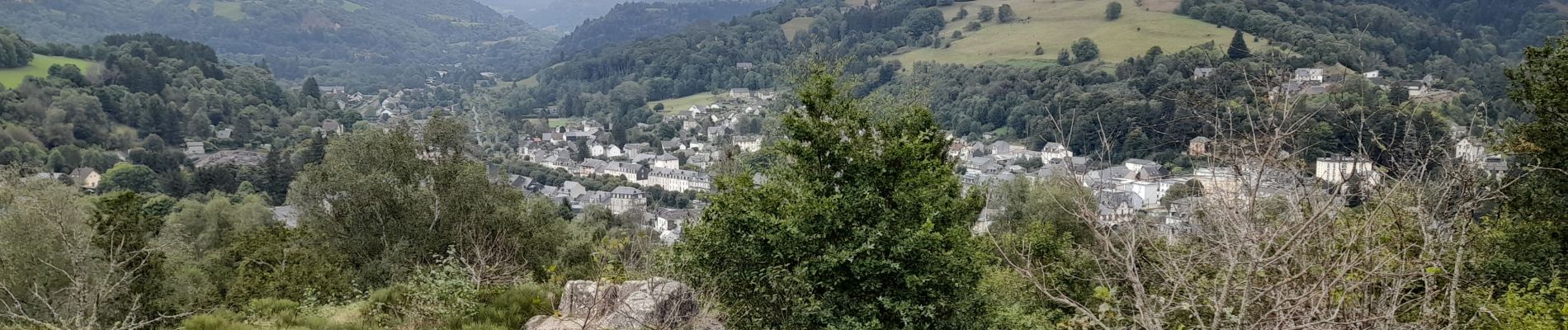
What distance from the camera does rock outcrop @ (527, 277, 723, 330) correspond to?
6.33 meters

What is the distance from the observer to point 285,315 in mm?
7051

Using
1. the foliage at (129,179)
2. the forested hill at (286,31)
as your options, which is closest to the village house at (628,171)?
the foliage at (129,179)

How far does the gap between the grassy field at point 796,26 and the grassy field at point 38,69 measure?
213 feet

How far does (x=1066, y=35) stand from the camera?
73375 millimetres

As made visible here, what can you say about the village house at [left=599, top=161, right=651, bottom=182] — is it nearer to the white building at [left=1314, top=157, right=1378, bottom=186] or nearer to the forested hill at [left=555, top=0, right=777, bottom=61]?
the white building at [left=1314, top=157, right=1378, bottom=186]

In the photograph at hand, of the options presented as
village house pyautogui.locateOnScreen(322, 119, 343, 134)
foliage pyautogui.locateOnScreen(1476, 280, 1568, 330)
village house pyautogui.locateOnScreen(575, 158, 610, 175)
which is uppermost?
foliage pyautogui.locateOnScreen(1476, 280, 1568, 330)

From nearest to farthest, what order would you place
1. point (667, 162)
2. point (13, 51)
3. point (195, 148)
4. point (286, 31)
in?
1. point (195, 148)
2. point (13, 51)
3. point (667, 162)
4. point (286, 31)

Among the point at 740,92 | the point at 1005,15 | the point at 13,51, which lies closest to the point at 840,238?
the point at 13,51

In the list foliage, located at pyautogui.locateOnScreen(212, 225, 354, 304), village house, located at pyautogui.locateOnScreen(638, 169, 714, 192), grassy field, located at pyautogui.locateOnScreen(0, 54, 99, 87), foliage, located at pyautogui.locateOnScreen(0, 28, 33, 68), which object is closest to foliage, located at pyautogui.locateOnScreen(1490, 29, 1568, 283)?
foliage, located at pyautogui.locateOnScreen(212, 225, 354, 304)

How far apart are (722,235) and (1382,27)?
73.0 meters

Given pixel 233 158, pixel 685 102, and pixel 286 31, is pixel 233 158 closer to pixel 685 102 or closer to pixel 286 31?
pixel 685 102

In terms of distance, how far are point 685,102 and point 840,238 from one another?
264 feet

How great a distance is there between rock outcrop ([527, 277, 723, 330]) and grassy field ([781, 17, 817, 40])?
312 ft

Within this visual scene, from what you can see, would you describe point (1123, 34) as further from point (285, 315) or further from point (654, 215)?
point (285, 315)
